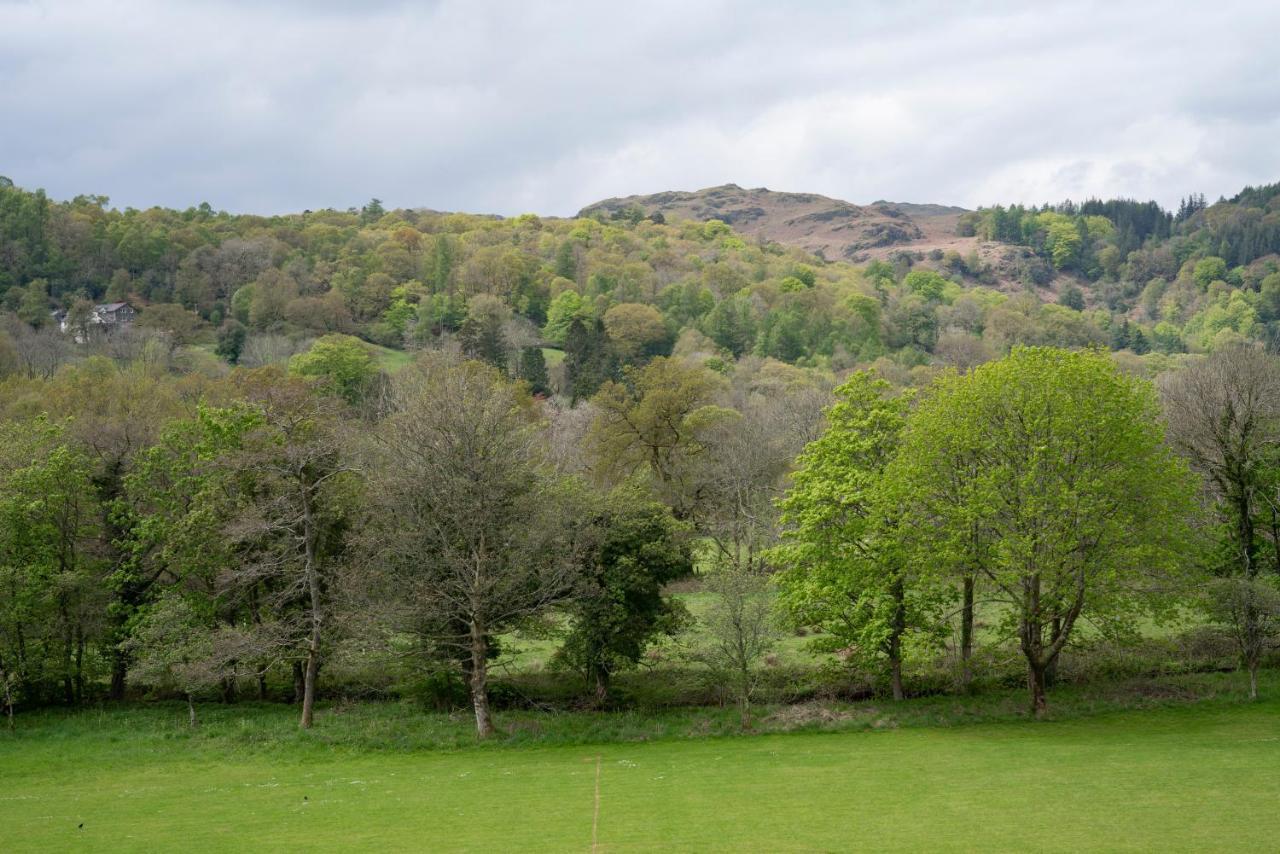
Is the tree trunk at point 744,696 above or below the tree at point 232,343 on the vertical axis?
below

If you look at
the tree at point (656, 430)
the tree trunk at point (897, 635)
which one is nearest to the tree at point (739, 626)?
the tree trunk at point (897, 635)

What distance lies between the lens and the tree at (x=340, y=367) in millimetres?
98000

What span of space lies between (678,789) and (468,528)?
13.1 metres

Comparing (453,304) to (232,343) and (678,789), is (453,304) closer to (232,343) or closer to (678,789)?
(232,343)

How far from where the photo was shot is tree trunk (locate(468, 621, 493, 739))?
35.8 m

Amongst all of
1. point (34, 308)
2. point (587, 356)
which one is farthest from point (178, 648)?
point (34, 308)

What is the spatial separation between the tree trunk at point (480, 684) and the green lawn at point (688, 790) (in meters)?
1.42

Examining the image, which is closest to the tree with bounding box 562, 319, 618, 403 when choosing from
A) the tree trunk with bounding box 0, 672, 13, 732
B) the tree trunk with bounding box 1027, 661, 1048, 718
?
the tree trunk with bounding box 0, 672, 13, 732

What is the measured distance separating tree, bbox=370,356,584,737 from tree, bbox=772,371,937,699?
916 centimetres

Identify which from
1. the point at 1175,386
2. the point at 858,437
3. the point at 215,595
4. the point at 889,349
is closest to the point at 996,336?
the point at 889,349

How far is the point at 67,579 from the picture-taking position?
125 ft

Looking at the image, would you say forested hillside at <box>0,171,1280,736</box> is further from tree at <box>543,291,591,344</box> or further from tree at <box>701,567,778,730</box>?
tree at <box>543,291,591,344</box>

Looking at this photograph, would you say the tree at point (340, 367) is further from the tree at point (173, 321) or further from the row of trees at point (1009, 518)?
the row of trees at point (1009, 518)

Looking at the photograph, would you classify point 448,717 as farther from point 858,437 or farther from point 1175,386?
point 1175,386
